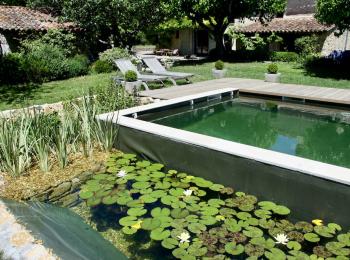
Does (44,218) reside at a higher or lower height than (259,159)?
lower

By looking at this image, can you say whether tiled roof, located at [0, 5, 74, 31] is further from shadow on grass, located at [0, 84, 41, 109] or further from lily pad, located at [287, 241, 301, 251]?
lily pad, located at [287, 241, 301, 251]

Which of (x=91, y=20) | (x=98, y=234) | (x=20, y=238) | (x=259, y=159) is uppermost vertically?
(x=91, y=20)

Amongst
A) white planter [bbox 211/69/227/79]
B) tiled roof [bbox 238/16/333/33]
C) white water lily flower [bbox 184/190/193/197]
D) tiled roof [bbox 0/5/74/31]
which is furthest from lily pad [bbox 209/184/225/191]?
tiled roof [bbox 238/16/333/33]

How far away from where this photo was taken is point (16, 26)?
703 inches

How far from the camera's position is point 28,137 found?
5.39 m

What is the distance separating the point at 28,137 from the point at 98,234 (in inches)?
87.8

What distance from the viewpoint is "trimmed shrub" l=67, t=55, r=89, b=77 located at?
591 inches

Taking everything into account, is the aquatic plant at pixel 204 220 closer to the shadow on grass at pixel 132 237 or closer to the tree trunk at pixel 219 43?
the shadow on grass at pixel 132 237

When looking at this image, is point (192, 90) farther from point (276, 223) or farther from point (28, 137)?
point (276, 223)

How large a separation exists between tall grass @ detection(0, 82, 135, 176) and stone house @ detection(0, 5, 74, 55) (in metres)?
13.8

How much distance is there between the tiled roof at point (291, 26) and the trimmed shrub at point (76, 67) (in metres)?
12.3

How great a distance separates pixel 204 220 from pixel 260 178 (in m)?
0.96

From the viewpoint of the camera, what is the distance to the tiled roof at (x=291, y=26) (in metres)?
23.3

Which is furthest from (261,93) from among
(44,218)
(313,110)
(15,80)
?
(15,80)
